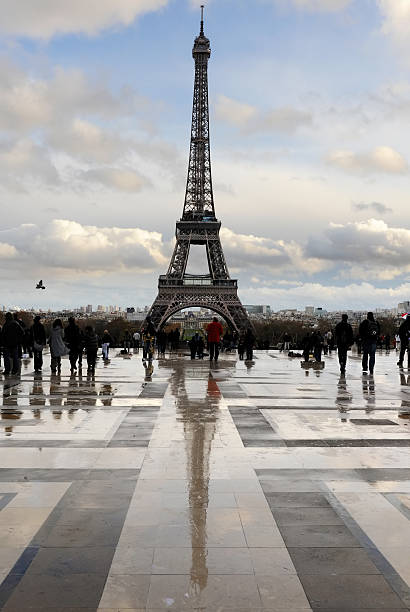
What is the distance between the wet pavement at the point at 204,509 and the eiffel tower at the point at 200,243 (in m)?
68.3

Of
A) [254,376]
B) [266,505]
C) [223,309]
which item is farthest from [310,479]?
[223,309]

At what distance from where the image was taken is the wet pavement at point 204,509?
140 inches

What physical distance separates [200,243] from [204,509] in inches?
3225

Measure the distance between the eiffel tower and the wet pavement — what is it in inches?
2690

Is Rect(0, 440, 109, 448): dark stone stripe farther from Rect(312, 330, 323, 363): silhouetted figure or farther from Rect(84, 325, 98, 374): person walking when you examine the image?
Rect(312, 330, 323, 363): silhouetted figure

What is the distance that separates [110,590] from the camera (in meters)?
3.55

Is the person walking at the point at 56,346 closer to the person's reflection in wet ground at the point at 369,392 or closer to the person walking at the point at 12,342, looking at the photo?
the person walking at the point at 12,342

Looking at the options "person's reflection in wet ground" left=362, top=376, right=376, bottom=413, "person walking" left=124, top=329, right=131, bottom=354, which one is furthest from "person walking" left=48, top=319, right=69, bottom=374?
"person walking" left=124, top=329, right=131, bottom=354

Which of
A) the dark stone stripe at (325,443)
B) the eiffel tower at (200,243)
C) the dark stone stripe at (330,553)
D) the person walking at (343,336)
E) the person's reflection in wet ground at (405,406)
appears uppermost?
the eiffel tower at (200,243)

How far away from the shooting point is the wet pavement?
3562 millimetres

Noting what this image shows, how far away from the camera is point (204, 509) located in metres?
4.98

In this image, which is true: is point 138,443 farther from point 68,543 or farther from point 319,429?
point 68,543

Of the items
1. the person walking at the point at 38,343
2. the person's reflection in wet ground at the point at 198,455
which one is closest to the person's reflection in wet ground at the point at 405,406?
the person's reflection in wet ground at the point at 198,455

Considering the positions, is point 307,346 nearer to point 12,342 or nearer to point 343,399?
point 12,342
